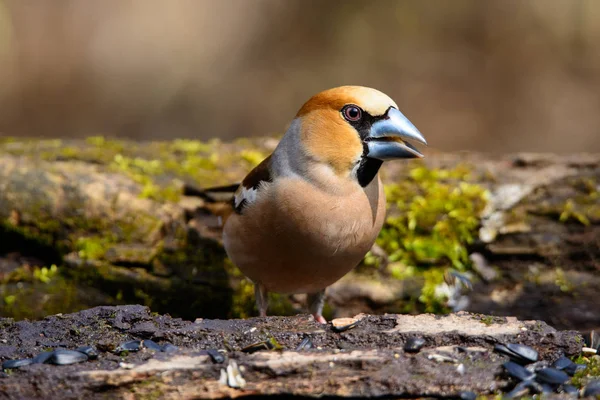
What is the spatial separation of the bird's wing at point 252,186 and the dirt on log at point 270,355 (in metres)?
1.14

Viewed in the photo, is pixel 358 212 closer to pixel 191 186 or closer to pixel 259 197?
pixel 259 197

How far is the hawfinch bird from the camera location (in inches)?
160

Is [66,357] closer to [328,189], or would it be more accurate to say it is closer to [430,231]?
[328,189]

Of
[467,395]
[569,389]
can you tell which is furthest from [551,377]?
[467,395]

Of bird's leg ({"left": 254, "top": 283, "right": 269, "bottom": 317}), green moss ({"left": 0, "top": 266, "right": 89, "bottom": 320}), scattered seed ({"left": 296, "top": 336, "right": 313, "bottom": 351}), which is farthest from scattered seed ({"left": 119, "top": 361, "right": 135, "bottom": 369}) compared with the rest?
green moss ({"left": 0, "top": 266, "right": 89, "bottom": 320})

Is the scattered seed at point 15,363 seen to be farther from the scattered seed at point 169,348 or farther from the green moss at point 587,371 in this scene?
the green moss at point 587,371

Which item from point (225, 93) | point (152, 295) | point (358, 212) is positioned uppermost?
point (225, 93)

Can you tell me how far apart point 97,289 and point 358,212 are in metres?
2.22

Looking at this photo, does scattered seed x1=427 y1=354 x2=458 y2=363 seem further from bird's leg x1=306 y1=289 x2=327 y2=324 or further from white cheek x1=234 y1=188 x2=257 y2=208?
bird's leg x1=306 y1=289 x2=327 y2=324

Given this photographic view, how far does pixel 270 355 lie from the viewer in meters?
3.01

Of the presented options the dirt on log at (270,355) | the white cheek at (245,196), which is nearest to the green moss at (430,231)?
the white cheek at (245,196)

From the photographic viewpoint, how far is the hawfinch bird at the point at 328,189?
4.07 m

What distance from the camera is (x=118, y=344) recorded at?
3.18 m

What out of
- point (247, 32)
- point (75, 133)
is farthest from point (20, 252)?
point (247, 32)
